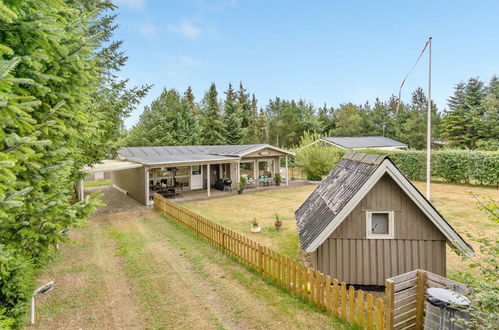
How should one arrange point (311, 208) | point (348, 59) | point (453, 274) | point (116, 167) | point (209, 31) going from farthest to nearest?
1. point (348, 59)
2. point (209, 31)
3. point (116, 167)
4. point (311, 208)
5. point (453, 274)

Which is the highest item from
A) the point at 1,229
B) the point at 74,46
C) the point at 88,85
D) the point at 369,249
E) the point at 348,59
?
the point at 348,59

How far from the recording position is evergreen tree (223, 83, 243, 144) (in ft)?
132

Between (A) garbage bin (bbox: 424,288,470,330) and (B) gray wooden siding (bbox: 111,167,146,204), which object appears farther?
(B) gray wooden siding (bbox: 111,167,146,204)

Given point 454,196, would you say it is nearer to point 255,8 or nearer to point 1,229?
point 1,229

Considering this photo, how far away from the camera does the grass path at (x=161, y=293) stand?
528cm

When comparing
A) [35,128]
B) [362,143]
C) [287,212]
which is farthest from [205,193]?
[362,143]

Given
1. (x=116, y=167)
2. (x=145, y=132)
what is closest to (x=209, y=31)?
(x=145, y=132)

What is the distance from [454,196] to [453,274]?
41.8 feet

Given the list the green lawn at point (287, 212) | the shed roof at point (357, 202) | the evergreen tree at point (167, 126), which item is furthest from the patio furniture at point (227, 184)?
the evergreen tree at point (167, 126)

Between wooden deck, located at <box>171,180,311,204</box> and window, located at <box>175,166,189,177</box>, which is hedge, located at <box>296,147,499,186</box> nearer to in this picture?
wooden deck, located at <box>171,180,311,204</box>

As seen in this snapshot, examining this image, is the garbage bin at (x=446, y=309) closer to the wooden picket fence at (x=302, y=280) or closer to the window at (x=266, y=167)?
the wooden picket fence at (x=302, y=280)

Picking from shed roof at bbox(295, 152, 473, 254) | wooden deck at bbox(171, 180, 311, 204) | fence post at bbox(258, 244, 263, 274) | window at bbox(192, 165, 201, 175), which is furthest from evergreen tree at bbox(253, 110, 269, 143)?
fence post at bbox(258, 244, 263, 274)

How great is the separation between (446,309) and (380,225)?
8.01ft

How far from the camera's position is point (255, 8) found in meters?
32.0
